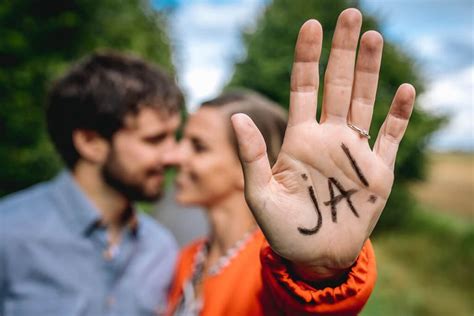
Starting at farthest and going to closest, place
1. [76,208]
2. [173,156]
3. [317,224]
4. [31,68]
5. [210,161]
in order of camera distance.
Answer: [31,68] < [173,156] < [76,208] < [210,161] < [317,224]

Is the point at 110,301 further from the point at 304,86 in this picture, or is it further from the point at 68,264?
the point at 304,86

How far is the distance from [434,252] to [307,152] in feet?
37.2

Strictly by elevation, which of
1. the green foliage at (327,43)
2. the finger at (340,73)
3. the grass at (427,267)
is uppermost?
the finger at (340,73)

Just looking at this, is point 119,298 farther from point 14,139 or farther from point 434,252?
point 434,252

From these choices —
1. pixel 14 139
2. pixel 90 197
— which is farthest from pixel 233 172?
pixel 14 139

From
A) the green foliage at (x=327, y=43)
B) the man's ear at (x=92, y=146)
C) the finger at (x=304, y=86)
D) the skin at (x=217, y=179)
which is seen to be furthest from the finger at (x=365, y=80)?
the green foliage at (x=327, y=43)

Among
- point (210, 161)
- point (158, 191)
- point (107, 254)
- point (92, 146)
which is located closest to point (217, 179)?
point (210, 161)

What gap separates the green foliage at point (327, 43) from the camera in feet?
42.7

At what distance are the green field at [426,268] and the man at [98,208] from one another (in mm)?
2617

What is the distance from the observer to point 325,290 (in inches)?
52.2

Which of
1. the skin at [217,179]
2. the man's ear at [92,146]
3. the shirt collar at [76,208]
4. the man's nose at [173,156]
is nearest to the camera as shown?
the skin at [217,179]

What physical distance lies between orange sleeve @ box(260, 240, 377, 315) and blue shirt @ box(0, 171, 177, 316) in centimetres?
150

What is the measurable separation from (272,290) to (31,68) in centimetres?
693

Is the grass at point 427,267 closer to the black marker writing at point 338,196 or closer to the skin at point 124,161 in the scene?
the skin at point 124,161
